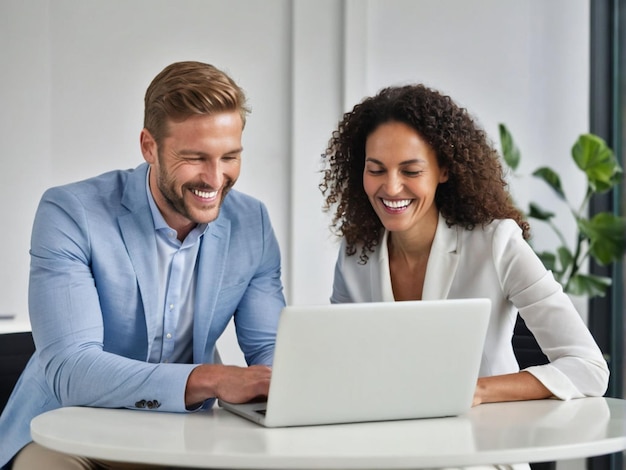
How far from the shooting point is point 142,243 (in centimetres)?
232

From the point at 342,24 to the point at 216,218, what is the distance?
2.59 m

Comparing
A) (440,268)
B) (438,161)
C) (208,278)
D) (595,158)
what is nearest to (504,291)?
(440,268)

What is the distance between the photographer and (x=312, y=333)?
5.33 ft

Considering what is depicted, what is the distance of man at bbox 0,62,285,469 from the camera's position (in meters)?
2.14

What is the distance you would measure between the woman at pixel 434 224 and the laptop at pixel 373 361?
20.6 inches

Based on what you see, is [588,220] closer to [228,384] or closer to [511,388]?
[511,388]

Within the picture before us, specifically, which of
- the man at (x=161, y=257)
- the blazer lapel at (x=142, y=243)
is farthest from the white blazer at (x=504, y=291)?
the blazer lapel at (x=142, y=243)

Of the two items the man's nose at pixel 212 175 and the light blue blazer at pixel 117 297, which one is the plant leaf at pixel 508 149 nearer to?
the light blue blazer at pixel 117 297

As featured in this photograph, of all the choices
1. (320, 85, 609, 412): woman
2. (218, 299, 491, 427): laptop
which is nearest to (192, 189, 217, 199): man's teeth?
(320, 85, 609, 412): woman

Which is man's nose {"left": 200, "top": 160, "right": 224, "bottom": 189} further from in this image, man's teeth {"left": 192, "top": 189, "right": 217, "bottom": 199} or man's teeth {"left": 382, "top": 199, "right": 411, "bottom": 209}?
man's teeth {"left": 382, "top": 199, "right": 411, "bottom": 209}

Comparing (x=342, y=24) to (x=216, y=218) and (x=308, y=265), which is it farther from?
(x=216, y=218)

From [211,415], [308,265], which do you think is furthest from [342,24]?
[211,415]

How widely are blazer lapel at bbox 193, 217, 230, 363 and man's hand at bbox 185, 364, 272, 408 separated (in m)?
0.45

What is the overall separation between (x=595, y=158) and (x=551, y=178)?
0.74 ft
